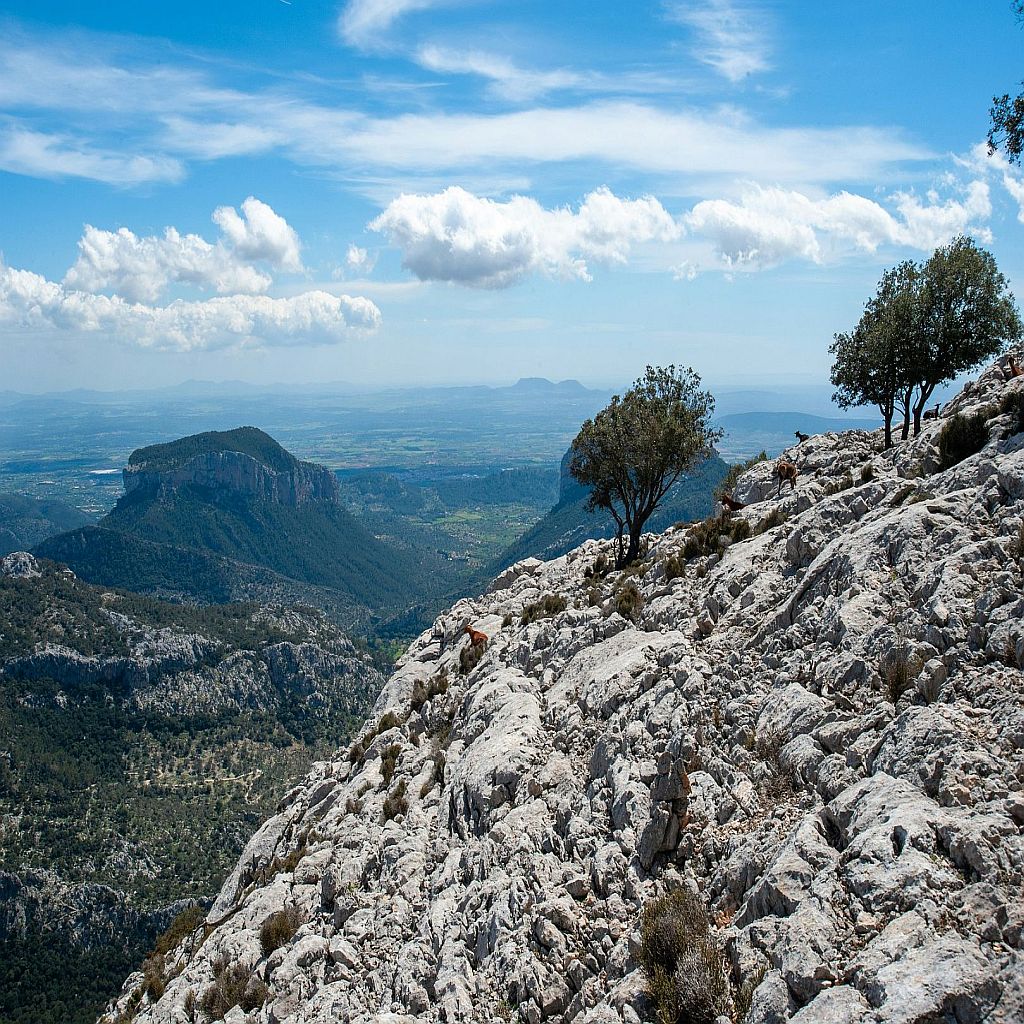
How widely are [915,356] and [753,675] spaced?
19.0 meters

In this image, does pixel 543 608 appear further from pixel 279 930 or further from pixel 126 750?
pixel 126 750

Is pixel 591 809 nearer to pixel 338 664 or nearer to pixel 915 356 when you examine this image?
pixel 915 356

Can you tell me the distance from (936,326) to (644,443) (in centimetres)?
1128

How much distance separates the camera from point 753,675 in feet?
40.6

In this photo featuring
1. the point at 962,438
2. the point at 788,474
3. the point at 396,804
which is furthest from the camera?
the point at 788,474

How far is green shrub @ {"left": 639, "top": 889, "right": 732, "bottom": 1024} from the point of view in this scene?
750 cm

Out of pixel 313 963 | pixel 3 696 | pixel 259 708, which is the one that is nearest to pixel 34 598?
pixel 3 696

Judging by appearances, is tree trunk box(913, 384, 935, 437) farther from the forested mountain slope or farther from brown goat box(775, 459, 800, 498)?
the forested mountain slope

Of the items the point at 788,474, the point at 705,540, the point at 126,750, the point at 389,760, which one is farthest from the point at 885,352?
the point at 126,750

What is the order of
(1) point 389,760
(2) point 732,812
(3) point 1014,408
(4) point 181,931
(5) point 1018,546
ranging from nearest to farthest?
(2) point 732,812 → (5) point 1018,546 → (3) point 1014,408 → (1) point 389,760 → (4) point 181,931

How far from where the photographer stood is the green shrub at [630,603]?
741 inches

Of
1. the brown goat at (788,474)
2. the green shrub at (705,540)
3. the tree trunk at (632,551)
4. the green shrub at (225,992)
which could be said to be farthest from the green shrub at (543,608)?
the green shrub at (225,992)

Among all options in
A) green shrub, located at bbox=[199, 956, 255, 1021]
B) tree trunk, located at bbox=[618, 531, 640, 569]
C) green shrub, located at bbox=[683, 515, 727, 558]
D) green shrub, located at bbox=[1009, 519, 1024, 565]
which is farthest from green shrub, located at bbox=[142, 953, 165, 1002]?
green shrub, located at bbox=[1009, 519, 1024, 565]

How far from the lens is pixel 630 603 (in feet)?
63.2
